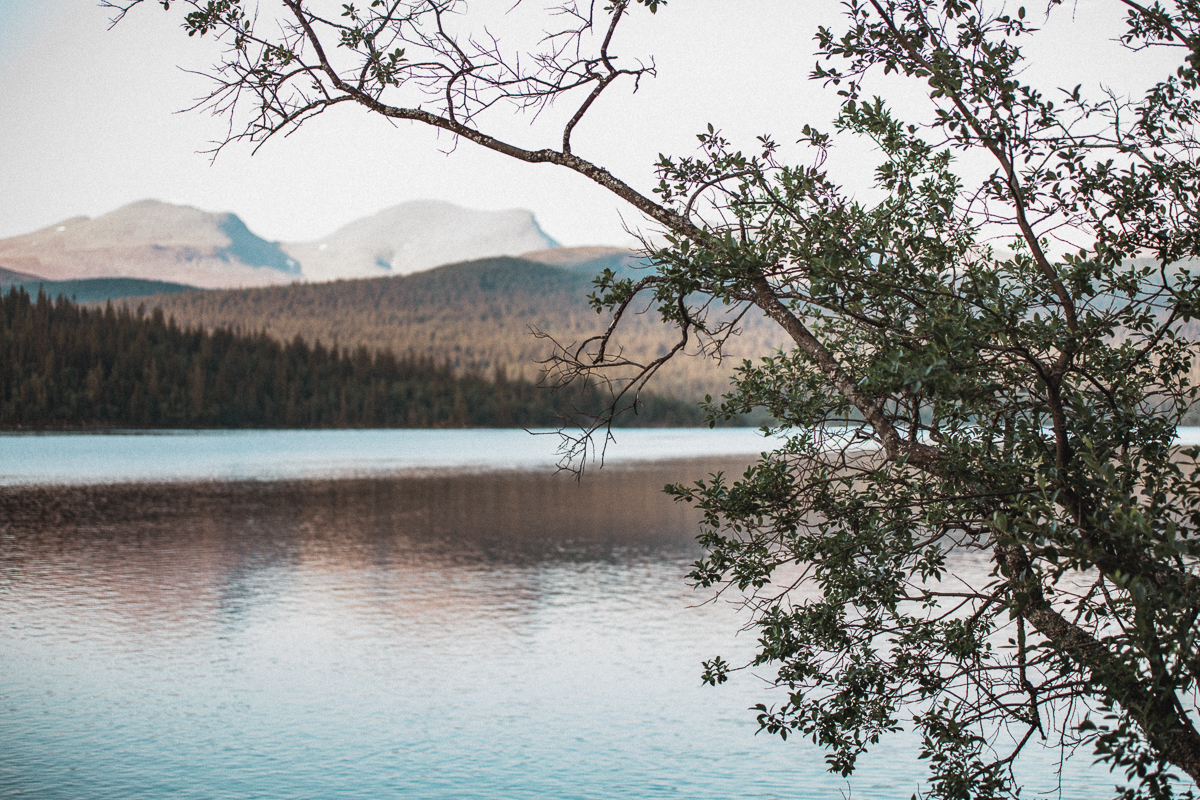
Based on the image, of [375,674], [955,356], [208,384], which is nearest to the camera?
[955,356]

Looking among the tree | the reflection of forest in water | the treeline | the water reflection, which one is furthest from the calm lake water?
the treeline

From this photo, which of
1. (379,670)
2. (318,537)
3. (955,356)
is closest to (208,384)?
(318,537)

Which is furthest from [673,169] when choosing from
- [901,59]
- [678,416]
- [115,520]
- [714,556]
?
[678,416]

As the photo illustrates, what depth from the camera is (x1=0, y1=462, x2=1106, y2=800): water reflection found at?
1104cm

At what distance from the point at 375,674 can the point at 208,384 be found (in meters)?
157

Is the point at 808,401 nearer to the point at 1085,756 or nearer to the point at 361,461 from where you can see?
the point at 1085,756

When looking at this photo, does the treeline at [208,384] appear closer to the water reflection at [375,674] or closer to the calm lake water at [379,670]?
the calm lake water at [379,670]

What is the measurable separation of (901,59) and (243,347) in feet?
592

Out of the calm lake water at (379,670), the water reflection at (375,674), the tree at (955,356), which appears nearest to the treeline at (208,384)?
the calm lake water at (379,670)

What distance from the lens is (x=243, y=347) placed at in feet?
579

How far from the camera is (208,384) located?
162m

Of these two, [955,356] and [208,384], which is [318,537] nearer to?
[955,356]

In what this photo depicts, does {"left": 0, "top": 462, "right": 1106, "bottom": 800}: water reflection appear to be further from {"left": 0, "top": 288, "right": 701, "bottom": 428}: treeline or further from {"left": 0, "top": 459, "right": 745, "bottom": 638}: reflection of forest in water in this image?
{"left": 0, "top": 288, "right": 701, "bottom": 428}: treeline

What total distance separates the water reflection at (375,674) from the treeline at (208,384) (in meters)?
109
